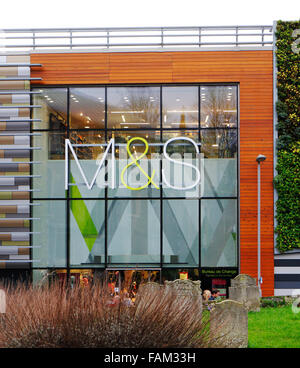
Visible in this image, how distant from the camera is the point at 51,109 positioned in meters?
15.1

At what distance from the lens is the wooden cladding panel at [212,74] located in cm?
1477

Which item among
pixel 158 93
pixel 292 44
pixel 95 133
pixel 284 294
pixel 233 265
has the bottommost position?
pixel 284 294

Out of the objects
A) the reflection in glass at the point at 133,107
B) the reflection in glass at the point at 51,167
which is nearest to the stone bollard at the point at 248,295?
the reflection in glass at the point at 133,107

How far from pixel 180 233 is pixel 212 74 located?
5843 millimetres

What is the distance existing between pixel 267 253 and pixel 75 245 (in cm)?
686

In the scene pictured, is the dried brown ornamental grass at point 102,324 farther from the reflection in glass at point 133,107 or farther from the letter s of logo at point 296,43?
the letter s of logo at point 296,43

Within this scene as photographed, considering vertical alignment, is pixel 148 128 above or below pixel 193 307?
above

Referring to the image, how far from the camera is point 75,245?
14914 millimetres

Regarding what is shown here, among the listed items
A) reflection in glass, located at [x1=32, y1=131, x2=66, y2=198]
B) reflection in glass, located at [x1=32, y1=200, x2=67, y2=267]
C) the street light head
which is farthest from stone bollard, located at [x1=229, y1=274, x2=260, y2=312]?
reflection in glass, located at [x1=32, y1=131, x2=66, y2=198]

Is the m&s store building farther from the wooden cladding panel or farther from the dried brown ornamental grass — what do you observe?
the dried brown ornamental grass
